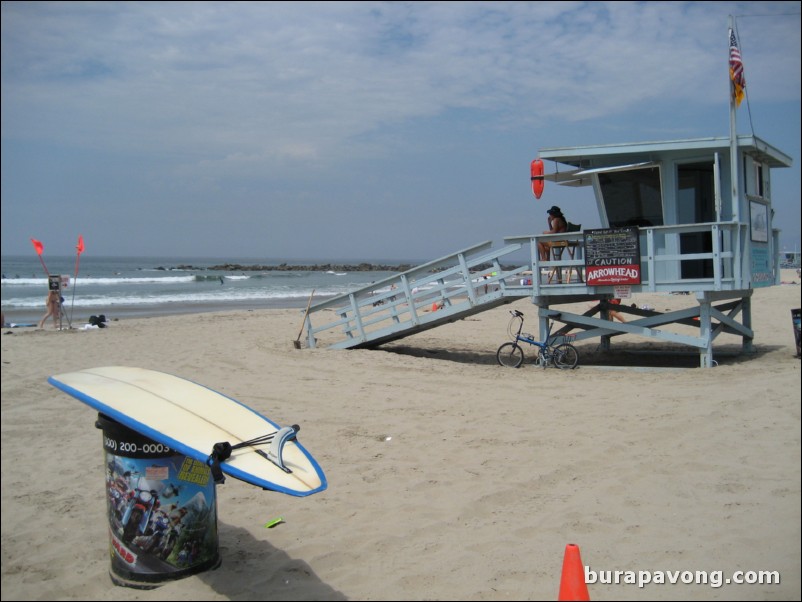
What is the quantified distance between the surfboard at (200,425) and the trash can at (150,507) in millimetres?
227

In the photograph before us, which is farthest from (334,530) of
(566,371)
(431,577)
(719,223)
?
(719,223)

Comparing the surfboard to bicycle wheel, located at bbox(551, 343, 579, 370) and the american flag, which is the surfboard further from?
bicycle wheel, located at bbox(551, 343, 579, 370)

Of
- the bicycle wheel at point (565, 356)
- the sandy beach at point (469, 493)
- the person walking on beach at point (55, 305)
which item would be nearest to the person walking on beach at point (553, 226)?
the bicycle wheel at point (565, 356)

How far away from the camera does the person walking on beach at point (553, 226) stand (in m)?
11.3

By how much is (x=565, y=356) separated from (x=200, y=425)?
8158 millimetres

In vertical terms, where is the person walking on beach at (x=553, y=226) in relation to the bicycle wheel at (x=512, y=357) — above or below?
above

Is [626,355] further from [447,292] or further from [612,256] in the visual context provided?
[447,292]

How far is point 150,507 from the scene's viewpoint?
3916 millimetres

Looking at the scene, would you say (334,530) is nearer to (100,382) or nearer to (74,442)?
(100,382)

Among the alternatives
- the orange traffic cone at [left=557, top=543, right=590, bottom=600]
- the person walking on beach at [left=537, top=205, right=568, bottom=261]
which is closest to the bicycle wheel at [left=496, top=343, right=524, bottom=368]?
the person walking on beach at [left=537, top=205, right=568, bottom=261]

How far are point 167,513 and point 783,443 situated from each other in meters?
3.56

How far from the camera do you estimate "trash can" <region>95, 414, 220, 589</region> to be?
12.7ft
